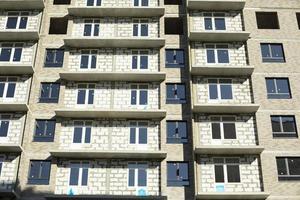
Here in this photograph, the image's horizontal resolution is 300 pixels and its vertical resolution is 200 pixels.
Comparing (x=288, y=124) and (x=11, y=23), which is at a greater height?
(x=11, y=23)

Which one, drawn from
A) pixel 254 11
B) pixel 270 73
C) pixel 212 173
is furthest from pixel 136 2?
pixel 212 173

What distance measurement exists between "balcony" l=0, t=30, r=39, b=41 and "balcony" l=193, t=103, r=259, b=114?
14.4m

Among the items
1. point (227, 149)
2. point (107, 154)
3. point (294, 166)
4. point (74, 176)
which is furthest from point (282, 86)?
point (74, 176)

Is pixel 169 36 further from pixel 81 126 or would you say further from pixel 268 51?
pixel 81 126

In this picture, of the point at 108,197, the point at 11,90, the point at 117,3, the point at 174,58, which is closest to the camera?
the point at 108,197

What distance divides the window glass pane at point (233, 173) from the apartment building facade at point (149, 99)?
0.24 ft

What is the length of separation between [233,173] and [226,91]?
21.6 ft

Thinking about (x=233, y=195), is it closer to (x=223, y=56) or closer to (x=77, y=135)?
(x=223, y=56)

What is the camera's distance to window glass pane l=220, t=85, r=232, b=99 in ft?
114

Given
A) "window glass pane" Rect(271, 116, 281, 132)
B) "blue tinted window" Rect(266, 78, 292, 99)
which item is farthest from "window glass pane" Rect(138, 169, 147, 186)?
"blue tinted window" Rect(266, 78, 292, 99)

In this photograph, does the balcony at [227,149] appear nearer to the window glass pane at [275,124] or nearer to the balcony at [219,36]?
the window glass pane at [275,124]

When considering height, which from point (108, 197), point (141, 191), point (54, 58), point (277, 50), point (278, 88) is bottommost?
point (108, 197)

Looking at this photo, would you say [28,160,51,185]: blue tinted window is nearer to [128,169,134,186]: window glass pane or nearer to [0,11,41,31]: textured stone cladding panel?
[128,169,134,186]: window glass pane

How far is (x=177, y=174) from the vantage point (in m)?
32.1
